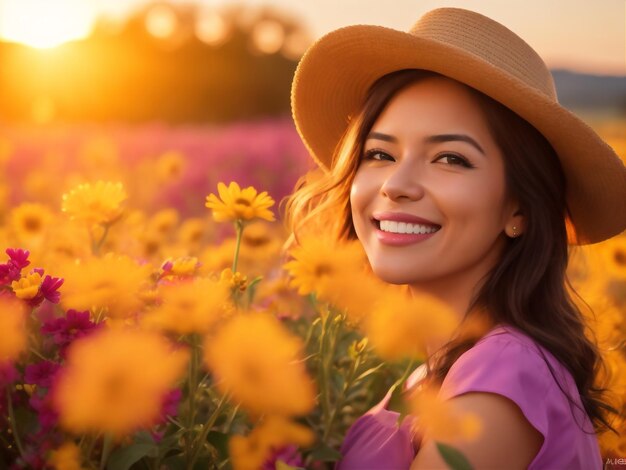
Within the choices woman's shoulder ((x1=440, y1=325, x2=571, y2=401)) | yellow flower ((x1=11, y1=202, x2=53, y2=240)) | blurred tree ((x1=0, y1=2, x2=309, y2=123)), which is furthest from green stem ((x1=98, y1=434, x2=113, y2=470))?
blurred tree ((x1=0, y1=2, x2=309, y2=123))

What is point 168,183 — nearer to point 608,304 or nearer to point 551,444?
point 608,304

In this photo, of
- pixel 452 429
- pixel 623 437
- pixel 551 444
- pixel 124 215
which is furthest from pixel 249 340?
pixel 623 437

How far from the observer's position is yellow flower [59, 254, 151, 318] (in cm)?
104

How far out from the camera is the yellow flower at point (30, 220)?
2.37m

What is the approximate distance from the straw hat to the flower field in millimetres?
284

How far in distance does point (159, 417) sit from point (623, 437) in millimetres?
1092

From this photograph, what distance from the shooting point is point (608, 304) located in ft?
6.48

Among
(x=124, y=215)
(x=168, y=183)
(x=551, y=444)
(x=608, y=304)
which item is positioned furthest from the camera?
(x=168, y=183)

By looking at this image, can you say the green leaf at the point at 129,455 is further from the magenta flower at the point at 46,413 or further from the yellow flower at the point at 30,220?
the yellow flower at the point at 30,220

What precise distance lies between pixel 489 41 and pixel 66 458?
0.93 m

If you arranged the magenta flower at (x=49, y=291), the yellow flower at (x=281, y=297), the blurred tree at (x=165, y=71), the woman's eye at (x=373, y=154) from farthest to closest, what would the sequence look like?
the blurred tree at (x=165, y=71) → the yellow flower at (x=281, y=297) → the woman's eye at (x=373, y=154) → the magenta flower at (x=49, y=291)

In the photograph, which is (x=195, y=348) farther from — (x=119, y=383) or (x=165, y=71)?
(x=165, y=71)

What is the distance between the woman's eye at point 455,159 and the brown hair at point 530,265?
7 cm

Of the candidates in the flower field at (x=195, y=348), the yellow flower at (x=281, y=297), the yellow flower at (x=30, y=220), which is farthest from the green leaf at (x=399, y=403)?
the yellow flower at (x=30, y=220)
